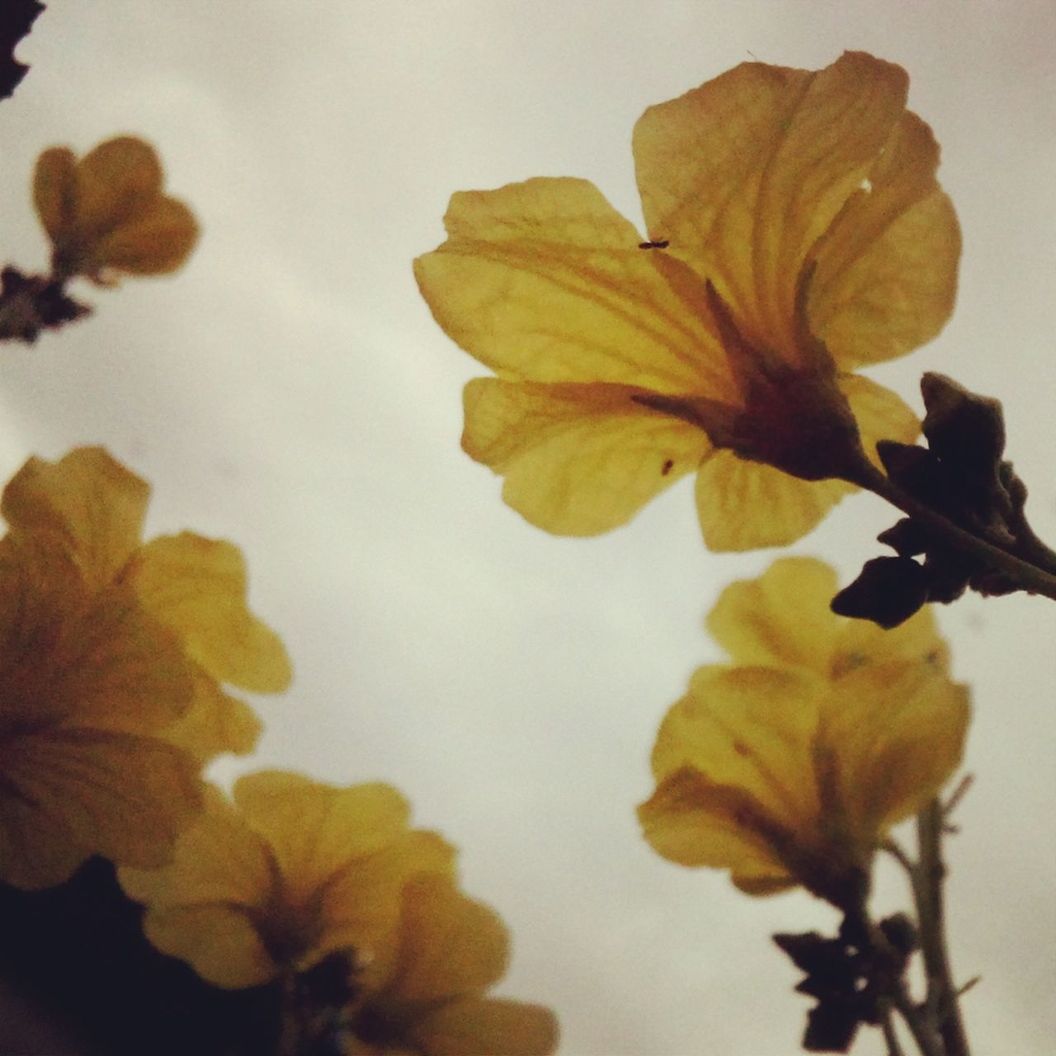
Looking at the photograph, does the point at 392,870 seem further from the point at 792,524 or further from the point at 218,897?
the point at 792,524

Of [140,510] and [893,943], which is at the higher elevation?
[140,510]

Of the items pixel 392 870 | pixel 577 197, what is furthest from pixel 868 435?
pixel 392 870

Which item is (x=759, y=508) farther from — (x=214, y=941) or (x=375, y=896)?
(x=214, y=941)

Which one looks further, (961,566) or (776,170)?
(776,170)

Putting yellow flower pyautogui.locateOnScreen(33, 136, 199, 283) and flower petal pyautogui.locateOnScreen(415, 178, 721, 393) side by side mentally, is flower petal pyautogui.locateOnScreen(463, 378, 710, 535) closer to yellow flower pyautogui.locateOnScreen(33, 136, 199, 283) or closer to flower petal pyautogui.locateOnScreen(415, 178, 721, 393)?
flower petal pyautogui.locateOnScreen(415, 178, 721, 393)

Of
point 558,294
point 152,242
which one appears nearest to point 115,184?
point 152,242

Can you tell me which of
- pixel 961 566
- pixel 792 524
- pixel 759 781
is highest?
pixel 792 524

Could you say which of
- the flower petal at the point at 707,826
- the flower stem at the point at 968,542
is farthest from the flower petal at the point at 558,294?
the flower petal at the point at 707,826

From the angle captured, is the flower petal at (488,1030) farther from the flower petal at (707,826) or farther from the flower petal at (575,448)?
the flower petal at (575,448)
